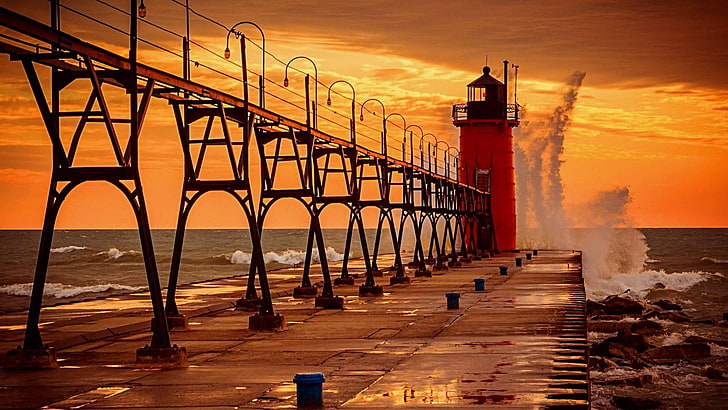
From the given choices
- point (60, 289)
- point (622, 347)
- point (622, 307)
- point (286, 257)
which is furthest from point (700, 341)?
point (286, 257)

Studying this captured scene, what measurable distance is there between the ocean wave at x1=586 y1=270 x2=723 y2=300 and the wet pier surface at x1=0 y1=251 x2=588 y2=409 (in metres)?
38.4

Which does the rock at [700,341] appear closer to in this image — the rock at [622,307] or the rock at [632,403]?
the rock at [622,307]

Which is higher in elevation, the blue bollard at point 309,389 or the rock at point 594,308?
the blue bollard at point 309,389

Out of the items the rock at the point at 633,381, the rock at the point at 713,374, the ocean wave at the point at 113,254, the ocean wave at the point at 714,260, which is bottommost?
the rock at the point at 713,374

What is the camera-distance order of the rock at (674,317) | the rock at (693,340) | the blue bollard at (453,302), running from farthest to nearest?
1. the rock at (674,317)
2. the rock at (693,340)
3. the blue bollard at (453,302)

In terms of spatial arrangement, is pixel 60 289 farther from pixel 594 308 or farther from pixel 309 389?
pixel 309 389

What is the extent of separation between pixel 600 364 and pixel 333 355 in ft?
47.2

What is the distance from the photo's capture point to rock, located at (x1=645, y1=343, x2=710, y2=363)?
1232 inches

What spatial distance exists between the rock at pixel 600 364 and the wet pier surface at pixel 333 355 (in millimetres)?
2308

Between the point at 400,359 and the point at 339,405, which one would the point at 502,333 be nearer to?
the point at 400,359

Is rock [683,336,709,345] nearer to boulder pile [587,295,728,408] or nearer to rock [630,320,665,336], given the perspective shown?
boulder pile [587,295,728,408]

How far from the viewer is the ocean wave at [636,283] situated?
6575cm

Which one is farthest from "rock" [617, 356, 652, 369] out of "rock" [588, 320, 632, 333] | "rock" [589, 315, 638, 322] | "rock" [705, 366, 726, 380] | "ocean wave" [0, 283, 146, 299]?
"ocean wave" [0, 283, 146, 299]

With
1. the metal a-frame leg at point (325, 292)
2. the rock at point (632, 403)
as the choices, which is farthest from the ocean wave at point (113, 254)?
the rock at point (632, 403)
